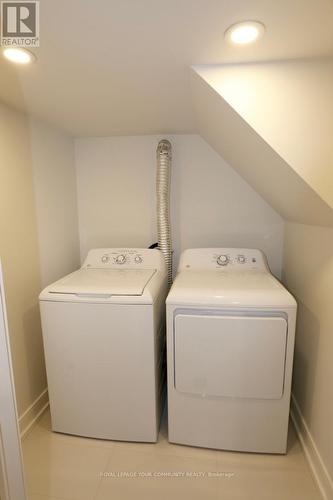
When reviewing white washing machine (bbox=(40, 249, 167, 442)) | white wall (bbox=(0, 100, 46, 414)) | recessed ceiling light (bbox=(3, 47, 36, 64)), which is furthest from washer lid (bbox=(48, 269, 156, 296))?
recessed ceiling light (bbox=(3, 47, 36, 64))

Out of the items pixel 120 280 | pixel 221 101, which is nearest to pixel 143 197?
pixel 120 280

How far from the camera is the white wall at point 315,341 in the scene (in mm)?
1420

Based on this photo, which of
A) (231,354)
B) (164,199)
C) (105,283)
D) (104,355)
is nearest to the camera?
(231,354)

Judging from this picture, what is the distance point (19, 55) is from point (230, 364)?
178 cm

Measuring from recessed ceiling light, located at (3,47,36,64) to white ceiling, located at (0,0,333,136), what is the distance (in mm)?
40

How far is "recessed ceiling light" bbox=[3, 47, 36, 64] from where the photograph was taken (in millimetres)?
1076

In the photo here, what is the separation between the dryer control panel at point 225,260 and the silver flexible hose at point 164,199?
18 cm

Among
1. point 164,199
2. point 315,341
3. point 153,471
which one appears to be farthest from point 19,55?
point 153,471

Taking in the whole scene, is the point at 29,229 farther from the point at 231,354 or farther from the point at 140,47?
the point at 231,354

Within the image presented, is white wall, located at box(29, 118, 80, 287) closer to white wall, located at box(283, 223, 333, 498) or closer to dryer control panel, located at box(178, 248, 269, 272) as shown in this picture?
dryer control panel, located at box(178, 248, 269, 272)

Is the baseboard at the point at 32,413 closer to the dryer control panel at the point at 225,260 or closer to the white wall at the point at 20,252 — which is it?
the white wall at the point at 20,252

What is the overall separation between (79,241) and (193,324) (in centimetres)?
148

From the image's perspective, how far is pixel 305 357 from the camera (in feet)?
5.88

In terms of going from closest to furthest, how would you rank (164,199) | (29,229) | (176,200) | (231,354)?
(231,354) < (29,229) < (164,199) < (176,200)
